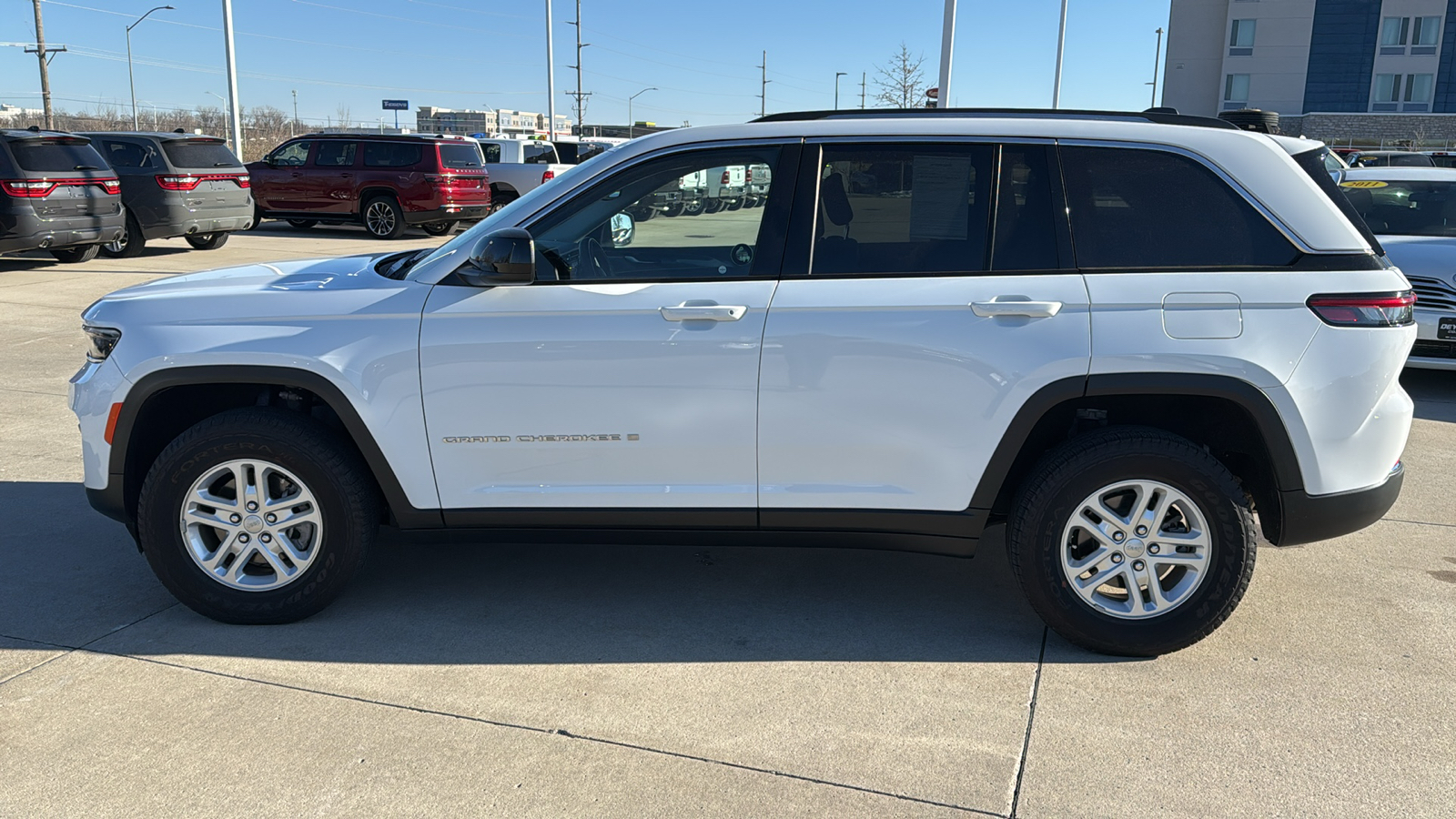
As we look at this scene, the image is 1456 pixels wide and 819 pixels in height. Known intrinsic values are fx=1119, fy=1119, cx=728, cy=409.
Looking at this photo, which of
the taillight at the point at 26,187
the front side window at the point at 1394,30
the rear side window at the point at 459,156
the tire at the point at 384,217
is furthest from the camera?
the front side window at the point at 1394,30

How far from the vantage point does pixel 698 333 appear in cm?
369

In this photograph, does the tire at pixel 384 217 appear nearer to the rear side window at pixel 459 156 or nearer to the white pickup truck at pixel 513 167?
the rear side window at pixel 459 156

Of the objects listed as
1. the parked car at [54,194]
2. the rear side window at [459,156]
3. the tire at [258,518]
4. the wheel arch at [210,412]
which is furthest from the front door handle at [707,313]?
the rear side window at [459,156]

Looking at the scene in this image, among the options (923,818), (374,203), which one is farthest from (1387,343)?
(374,203)

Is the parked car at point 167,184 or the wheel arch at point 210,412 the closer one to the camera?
the wheel arch at point 210,412

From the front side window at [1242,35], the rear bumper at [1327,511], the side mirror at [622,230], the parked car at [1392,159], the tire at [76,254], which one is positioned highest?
the front side window at [1242,35]

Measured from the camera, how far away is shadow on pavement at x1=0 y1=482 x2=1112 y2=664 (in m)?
3.87

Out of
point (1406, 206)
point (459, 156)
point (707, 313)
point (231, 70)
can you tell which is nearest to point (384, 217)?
point (459, 156)

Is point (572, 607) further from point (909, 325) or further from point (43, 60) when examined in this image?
point (43, 60)

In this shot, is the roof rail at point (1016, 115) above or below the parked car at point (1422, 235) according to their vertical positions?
above

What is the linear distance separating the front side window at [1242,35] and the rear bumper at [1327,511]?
6594cm

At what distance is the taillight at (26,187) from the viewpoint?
13.3 meters

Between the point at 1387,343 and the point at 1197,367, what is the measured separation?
63cm

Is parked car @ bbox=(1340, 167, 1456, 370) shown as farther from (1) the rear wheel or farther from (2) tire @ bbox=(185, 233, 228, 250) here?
(2) tire @ bbox=(185, 233, 228, 250)
